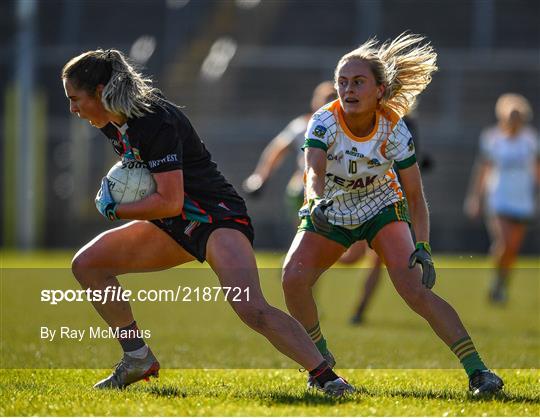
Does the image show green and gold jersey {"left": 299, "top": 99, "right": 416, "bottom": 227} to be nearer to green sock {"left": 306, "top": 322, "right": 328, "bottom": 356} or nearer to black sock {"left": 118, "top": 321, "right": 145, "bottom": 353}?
green sock {"left": 306, "top": 322, "right": 328, "bottom": 356}

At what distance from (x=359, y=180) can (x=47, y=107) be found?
1845 cm

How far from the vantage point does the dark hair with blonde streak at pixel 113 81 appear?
5.06 metres

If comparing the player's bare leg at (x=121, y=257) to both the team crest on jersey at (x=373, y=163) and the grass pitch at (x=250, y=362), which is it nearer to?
the grass pitch at (x=250, y=362)

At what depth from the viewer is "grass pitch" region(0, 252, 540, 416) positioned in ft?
15.6

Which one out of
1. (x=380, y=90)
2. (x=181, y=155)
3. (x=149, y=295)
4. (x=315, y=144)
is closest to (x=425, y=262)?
(x=315, y=144)

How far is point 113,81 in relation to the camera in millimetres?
5098

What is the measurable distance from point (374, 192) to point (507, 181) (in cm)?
684

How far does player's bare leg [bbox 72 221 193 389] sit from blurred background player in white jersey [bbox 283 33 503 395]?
2.08 ft

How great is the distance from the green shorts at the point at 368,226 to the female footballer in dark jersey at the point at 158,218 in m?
0.38

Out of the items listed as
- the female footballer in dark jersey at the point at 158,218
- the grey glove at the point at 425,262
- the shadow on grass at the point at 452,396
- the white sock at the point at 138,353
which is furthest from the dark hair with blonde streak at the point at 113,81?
the shadow on grass at the point at 452,396

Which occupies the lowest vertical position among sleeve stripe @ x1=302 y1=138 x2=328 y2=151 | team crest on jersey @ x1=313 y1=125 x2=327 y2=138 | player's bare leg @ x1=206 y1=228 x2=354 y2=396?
player's bare leg @ x1=206 y1=228 x2=354 y2=396

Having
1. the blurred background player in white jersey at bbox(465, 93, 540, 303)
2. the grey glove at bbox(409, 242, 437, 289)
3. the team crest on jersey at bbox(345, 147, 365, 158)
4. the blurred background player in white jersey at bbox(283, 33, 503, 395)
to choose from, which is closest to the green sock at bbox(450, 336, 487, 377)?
the blurred background player in white jersey at bbox(283, 33, 503, 395)

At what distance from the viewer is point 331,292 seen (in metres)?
12.9

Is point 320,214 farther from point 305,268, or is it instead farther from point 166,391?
point 166,391
